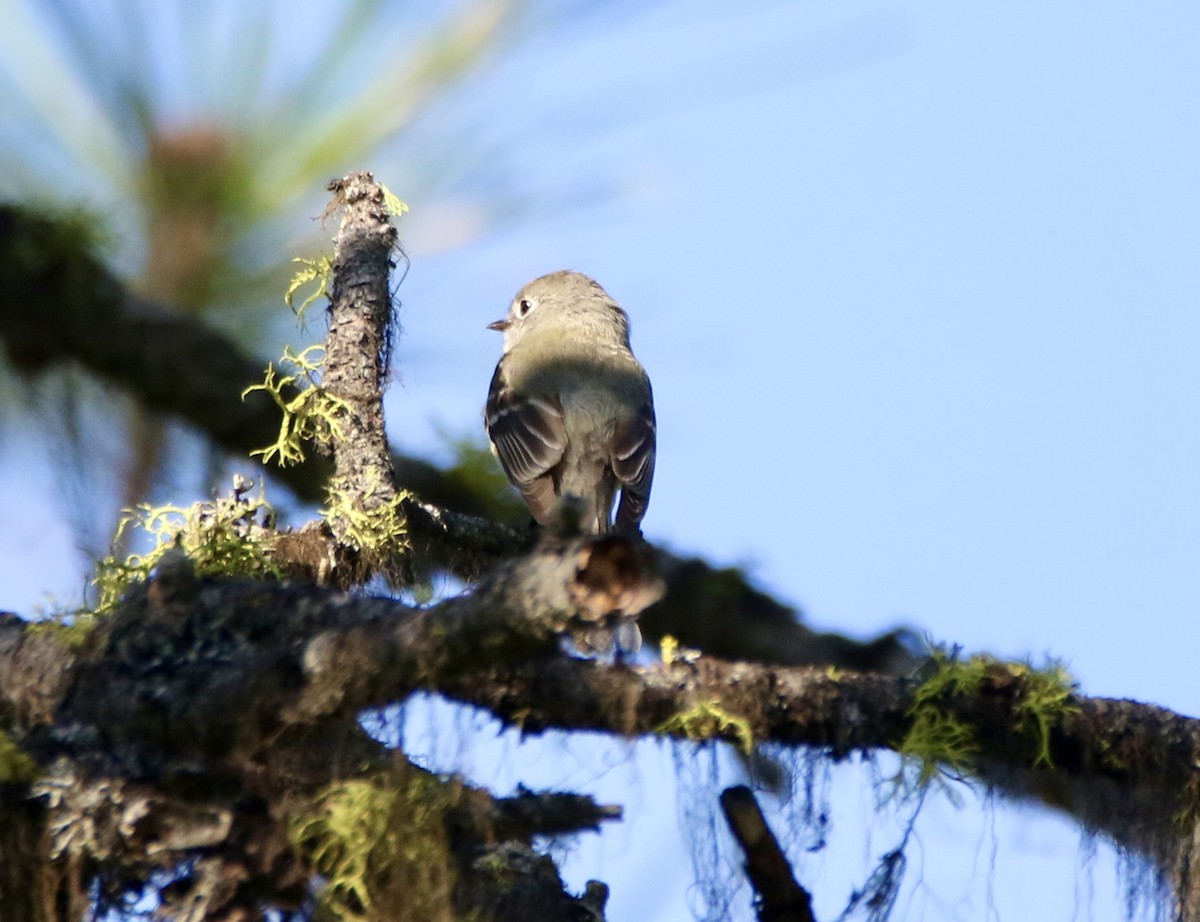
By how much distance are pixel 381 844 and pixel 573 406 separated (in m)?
4.30

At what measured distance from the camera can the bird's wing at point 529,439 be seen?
598cm

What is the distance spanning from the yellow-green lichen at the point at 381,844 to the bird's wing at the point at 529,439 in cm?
323

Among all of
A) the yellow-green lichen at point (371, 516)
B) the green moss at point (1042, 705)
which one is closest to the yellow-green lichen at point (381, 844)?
the green moss at point (1042, 705)

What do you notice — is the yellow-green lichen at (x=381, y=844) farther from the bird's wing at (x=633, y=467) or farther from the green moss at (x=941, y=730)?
the bird's wing at (x=633, y=467)

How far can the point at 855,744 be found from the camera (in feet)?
9.86

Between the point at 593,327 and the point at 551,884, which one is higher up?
the point at 593,327

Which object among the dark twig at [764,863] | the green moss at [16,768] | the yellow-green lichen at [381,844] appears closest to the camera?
the yellow-green lichen at [381,844]

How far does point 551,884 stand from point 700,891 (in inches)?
13.7

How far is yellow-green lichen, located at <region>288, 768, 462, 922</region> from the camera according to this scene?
8.01ft

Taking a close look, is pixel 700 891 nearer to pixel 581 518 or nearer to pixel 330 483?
pixel 581 518

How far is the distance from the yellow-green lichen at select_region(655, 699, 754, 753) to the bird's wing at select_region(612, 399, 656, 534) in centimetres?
318

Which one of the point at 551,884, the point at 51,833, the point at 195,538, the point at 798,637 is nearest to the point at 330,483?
the point at 195,538

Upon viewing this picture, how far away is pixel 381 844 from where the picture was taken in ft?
7.97

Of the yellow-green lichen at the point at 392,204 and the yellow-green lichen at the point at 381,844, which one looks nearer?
the yellow-green lichen at the point at 381,844
